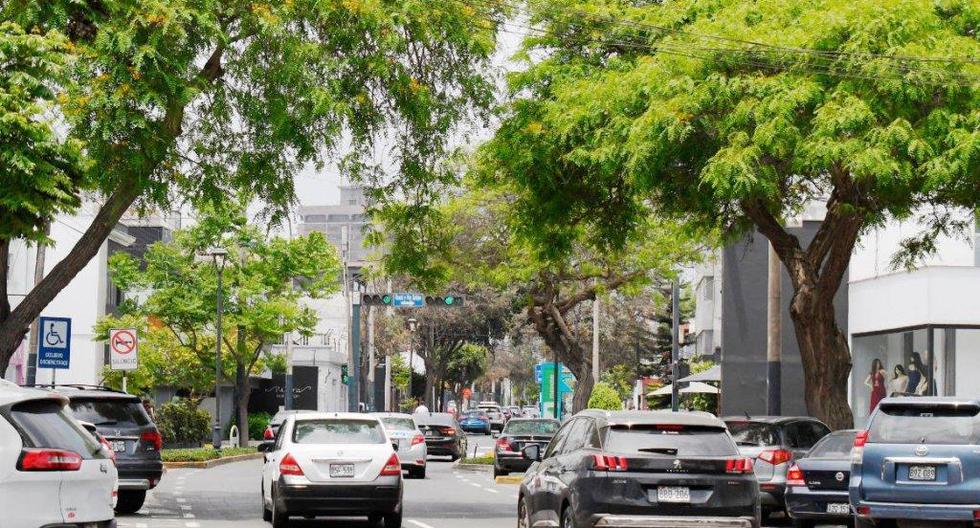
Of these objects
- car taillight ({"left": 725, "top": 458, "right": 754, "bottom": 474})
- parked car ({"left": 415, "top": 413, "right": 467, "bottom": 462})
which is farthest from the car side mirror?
parked car ({"left": 415, "top": 413, "right": 467, "bottom": 462})

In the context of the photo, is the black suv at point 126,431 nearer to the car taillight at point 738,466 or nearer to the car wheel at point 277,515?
the car wheel at point 277,515

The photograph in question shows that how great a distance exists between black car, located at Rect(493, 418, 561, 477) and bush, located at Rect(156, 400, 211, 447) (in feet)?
50.4

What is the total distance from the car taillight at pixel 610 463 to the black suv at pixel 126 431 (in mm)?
9633

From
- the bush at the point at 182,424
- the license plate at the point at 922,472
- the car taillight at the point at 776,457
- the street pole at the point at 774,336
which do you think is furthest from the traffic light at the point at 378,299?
the license plate at the point at 922,472

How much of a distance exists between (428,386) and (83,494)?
7571cm

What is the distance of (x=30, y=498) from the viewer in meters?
10.4

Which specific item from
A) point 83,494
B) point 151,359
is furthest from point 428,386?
point 83,494

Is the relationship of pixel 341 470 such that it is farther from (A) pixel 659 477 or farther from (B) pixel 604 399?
(B) pixel 604 399

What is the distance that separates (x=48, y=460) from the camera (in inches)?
416

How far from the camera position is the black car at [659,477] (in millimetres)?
14727

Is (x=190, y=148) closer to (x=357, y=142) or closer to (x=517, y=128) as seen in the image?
(x=357, y=142)

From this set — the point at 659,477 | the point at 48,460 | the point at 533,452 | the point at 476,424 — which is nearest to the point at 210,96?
the point at 533,452

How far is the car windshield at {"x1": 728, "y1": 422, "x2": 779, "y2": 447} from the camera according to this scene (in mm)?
22391

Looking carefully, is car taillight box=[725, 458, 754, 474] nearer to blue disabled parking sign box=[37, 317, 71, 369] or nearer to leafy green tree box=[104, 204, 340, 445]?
blue disabled parking sign box=[37, 317, 71, 369]
